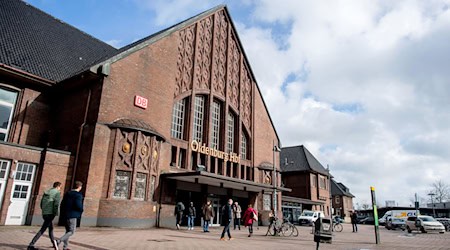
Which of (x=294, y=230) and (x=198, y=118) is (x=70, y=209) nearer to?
(x=294, y=230)

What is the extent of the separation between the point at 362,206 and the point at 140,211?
108 metres

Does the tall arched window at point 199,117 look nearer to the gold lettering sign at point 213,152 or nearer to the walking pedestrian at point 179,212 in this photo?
the gold lettering sign at point 213,152

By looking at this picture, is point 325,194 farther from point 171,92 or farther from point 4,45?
point 4,45

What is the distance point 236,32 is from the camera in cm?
3309

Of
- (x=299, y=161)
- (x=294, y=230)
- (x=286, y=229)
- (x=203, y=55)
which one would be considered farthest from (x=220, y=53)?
(x=299, y=161)

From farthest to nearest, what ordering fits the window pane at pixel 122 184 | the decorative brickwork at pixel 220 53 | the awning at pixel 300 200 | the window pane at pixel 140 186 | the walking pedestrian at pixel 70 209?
1. the awning at pixel 300 200
2. the decorative brickwork at pixel 220 53
3. the window pane at pixel 140 186
4. the window pane at pixel 122 184
5. the walking pedestrian at pixel 70 209

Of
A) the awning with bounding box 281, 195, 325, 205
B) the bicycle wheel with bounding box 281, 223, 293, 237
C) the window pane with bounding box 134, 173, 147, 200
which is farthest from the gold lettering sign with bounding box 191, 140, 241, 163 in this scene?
the awning with bounding box 281, 195, 325, 205

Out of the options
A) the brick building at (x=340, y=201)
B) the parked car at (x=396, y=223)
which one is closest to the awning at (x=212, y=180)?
the parked car at (x=396, y=223)

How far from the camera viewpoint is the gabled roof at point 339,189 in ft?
204

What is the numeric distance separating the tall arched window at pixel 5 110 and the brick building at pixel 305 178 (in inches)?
1339

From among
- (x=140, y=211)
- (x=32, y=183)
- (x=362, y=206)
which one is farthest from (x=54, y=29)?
(x=362, y=206)

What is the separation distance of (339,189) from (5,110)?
56.7 meters

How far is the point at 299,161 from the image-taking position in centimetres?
5038

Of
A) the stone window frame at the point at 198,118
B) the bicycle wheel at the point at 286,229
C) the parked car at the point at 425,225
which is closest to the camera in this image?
the bicycle wheel at the point at 286,229
